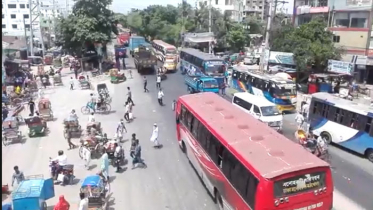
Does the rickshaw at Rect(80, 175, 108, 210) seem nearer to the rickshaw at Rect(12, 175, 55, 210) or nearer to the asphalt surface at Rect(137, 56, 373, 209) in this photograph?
the rickshaw at Rect(12, 175, 55, 210)

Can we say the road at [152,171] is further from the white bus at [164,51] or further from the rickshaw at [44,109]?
the white bus at [164,51]

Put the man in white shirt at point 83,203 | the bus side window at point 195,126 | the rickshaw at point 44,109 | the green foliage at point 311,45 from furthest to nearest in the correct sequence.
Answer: the green foliage at point 311,45 → the rickshaw at point 44,109 → the bus side window at point 195,126 → the man in white shirt at point 83,203

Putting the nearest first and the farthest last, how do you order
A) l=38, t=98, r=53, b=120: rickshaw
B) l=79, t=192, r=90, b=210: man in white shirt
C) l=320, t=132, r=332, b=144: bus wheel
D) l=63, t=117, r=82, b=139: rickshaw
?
l=79, t=192, r=90, b=210: man in white shirt
l=320, t=132, r=332, b=144: bus wheel
l=63, t=117, r=82, b=139: rickshaw
l=38, t=98, r=53, b=120: rickshaw

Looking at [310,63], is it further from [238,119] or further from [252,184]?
[252,184]

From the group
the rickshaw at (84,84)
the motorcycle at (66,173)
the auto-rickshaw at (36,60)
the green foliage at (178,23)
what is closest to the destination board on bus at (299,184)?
the motorcycle at (66,173)

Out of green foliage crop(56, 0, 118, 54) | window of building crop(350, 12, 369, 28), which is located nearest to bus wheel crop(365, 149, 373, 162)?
window of building crop(350, 12, 369, 28)

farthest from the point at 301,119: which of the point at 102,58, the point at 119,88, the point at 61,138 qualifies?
the point at 102,58

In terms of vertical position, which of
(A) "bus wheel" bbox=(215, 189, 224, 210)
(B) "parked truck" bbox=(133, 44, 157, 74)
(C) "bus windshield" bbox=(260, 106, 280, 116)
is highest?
(B) "parked truck" bbox=(133, 44, 157, 74)
